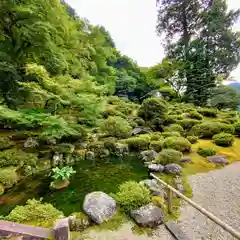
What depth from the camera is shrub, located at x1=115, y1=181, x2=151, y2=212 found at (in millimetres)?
3562

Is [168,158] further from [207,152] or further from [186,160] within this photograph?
[207,152]

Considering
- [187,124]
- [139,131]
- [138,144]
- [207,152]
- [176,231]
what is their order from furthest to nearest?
[187,124] < [139,131] < [138,144] < [207,152] < [176,231]

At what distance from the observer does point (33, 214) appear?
10.8 feet

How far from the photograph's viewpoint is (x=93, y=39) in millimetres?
13211

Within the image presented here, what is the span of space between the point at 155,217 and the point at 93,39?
12872 mm

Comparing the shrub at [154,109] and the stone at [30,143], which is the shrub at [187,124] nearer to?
the shrub at [154,109]

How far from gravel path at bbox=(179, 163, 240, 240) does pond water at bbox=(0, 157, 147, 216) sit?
161cm

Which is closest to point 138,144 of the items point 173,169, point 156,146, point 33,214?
point 156,146

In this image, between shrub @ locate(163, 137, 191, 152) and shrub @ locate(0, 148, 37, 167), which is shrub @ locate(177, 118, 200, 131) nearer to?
shrub @ locate(163, 137, 191, 152)

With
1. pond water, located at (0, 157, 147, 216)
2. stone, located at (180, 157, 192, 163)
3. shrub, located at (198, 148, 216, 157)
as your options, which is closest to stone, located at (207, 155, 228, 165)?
shrub, located at (198, 148, 216, 157)

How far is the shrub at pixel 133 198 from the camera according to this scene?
3.56m

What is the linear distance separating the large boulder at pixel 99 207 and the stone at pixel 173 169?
7.63ft

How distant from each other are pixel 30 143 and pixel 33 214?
414cm

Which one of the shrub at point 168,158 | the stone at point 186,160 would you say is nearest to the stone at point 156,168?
the shrub at point 168,158
